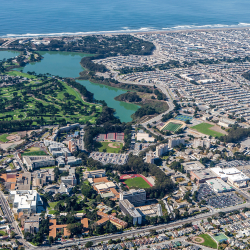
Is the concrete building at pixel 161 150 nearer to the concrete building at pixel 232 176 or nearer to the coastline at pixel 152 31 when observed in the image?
the concrete building at pixel 232 176

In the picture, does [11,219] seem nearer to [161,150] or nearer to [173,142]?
[161,150]

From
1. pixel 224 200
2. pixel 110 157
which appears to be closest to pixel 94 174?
pixel 110 157

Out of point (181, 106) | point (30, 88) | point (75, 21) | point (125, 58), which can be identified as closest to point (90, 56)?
point (125, 58)

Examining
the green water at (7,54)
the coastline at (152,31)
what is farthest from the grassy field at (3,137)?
the coastline at (152,31)

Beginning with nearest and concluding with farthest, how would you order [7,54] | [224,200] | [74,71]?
[224,200]
[74,71]
[7,54]

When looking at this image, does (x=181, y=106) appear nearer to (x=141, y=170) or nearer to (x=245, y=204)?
(x=141, y=170)

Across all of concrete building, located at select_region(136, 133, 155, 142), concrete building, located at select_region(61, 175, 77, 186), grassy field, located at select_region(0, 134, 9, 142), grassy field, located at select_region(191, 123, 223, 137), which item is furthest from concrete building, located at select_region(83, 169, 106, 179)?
grassy field, located at select_region(191, 123, 223, 137)
